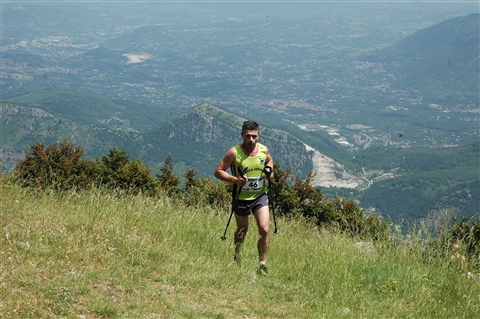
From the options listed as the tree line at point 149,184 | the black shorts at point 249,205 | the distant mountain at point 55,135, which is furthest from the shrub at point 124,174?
the distant mountain at point 55,135

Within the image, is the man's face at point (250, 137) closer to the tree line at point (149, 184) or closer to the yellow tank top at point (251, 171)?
the yellow tank top at point (251, 171)

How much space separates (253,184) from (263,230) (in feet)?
2.08

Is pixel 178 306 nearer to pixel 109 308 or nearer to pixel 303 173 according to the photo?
pixel 109 308

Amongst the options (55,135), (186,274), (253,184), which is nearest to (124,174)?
(253,184)

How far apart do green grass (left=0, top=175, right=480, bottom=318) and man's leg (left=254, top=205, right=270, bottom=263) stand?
280 millimetres

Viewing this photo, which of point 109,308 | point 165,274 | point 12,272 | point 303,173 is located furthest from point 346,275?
point 303,173

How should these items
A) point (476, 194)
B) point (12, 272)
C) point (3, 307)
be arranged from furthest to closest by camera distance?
point (476, 194), point (12, 272), point (3, 307)

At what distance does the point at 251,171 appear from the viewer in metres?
6.91

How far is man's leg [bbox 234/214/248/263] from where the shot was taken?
284 inches

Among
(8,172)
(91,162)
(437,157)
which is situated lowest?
(437,157)

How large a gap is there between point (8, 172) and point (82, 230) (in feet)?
20.0

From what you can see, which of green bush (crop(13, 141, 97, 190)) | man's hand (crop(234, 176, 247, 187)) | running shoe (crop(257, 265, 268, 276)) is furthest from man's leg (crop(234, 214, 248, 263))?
green bush (crop(13, 141, 97, 190))

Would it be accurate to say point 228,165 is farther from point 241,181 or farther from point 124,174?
point 124,174

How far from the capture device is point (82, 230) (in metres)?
6.86
